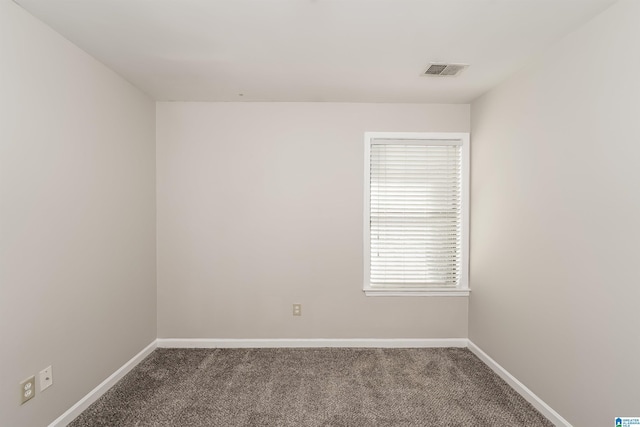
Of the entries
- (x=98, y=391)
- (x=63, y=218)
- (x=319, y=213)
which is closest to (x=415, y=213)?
(x=319, y=213)

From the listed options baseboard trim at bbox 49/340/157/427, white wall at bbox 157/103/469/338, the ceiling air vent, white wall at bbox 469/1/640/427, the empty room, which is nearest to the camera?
white wall at bbox 469/1/640/427

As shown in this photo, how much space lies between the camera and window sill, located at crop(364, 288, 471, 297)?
3416mm

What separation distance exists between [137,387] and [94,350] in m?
0.47

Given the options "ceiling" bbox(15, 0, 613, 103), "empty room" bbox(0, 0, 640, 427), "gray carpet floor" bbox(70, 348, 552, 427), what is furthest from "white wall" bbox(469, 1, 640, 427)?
"gray carpet floor" bbox(70, 348, 552, 427)

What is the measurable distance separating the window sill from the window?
0.07 ft

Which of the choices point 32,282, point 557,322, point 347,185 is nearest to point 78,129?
point 32,282

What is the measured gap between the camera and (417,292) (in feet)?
11.2

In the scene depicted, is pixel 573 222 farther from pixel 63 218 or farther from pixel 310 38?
pixel 63 218

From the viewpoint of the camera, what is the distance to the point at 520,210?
258 centimetres

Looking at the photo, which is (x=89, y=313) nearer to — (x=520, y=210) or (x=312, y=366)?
(x=312, y=366)

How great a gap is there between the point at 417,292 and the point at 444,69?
208 centimetres

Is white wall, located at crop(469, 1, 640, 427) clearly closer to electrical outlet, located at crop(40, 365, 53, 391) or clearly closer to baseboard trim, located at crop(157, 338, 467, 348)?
baseboard trim, located at crop(157, 338, 467, 348)

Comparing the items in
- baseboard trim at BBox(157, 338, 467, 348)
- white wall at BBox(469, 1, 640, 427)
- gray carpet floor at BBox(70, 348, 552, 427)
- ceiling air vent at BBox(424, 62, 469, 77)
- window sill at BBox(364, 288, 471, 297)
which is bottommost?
gray carpet floor at BBox(70, 348, 552, 427)

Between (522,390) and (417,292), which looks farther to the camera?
(417,292)
